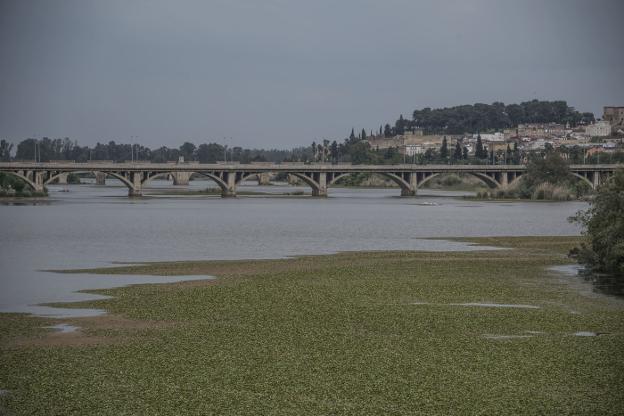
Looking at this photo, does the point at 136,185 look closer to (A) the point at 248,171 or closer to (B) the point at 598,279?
(A) the point at 248,171

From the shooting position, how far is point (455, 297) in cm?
3444

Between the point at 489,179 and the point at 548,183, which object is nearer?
the point at 548,183

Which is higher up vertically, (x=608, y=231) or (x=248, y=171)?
(x=248, y=171)

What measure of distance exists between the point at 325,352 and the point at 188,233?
47851mm

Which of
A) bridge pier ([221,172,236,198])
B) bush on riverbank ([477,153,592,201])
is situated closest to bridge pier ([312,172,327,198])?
bridge pier ([221,172,236,198])

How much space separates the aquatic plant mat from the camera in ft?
65.7

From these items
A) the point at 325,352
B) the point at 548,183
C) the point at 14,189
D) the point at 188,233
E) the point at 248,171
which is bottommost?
the point at 188,233

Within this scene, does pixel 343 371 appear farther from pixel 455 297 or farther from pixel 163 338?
pixel 455 297

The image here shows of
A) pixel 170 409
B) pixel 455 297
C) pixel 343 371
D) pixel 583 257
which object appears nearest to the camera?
pixel 170 409

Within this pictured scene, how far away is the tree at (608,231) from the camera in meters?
42.3

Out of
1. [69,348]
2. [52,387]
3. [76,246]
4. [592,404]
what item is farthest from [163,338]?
[76,246]

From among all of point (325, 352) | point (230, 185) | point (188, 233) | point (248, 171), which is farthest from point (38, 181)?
point (325, 352)

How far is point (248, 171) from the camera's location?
15050cm

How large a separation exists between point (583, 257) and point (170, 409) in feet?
102
